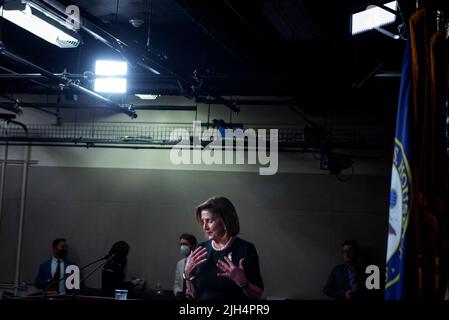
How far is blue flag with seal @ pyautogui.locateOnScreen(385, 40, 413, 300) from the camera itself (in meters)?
1.53

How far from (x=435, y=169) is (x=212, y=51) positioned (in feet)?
18.5

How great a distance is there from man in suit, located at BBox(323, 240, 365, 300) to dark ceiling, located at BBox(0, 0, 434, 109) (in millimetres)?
2177

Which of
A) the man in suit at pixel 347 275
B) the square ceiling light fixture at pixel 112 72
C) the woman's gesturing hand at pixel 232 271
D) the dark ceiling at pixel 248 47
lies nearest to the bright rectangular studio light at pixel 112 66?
the square ceiling light fixture at pixel 112 72

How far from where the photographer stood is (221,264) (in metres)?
3.08

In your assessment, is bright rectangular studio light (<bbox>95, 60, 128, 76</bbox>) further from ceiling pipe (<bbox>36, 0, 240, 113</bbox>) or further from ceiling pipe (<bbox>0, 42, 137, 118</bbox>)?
ceiling pipe (<bbox>36, 0, 240, 113</bbox>)

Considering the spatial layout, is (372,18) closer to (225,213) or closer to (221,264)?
(225,213)

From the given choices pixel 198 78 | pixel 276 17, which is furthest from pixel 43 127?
pixel 276 17

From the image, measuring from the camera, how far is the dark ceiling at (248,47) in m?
5.32

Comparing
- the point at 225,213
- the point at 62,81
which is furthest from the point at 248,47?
the point at 225,213

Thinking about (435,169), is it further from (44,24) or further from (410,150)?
(44,24)

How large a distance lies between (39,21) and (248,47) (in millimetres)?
2678

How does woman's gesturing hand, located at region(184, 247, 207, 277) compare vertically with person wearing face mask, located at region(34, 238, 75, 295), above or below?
above

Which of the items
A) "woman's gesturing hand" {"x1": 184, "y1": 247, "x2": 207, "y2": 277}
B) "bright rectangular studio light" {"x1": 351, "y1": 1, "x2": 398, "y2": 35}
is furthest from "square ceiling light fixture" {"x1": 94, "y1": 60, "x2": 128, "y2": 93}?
"woman's gesturing hand" {"x1": 184, "y1": 247, "x2": 207, "y2": 277}

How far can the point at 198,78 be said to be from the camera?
567cm
